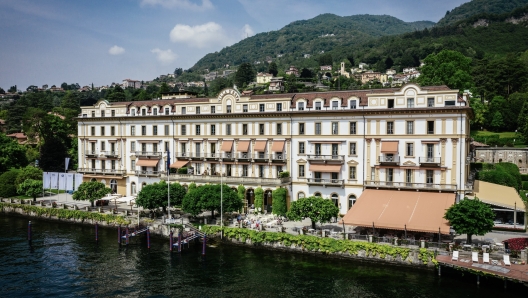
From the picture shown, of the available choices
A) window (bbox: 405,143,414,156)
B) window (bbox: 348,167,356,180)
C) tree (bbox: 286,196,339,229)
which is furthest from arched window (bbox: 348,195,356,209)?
window (bbox: 405,143,414,156)

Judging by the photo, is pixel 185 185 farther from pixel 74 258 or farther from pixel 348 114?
pixel 348 114

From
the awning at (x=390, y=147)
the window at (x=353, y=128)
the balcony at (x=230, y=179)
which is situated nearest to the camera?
the awning at (x=390, y=147)

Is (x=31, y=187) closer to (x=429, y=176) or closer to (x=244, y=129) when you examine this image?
(x=244, y=129)

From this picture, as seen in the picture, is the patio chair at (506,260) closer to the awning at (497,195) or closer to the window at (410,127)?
the awning at (497,195)

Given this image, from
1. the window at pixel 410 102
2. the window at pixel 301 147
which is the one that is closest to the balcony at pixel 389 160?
the window at pixel 410 102

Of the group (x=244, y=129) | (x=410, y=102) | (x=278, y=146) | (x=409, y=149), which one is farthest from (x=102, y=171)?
(x=410, y=102)

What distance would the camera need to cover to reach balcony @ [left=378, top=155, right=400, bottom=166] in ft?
153

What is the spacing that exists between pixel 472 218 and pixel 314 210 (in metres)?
14.4

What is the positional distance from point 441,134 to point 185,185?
33315 millimetres

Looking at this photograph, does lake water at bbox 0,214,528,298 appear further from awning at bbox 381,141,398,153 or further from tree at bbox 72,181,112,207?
awning at bbox 381,141,398,153

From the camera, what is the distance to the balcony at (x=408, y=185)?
44.0m

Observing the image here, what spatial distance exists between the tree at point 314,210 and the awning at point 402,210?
1.84 m

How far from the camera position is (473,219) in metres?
35.3

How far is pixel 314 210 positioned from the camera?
138 feet
